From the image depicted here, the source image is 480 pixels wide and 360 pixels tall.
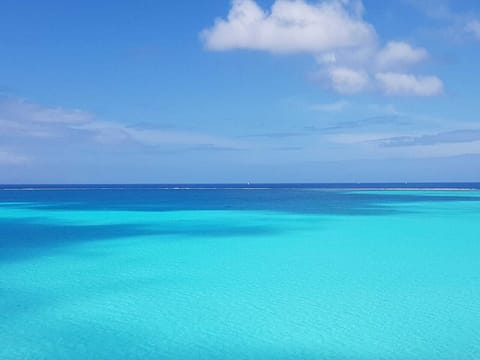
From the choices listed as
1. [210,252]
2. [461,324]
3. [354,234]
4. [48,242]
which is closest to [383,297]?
[461,324]

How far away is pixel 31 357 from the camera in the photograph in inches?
205

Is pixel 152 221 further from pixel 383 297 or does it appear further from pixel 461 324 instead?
pixel 461 324

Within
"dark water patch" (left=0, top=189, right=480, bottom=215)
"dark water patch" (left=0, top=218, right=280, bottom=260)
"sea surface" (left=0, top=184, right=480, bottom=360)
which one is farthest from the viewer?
"dark water patch" (left=0, top=189, right=480, bottom=215)

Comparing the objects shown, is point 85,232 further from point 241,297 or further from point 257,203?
point 257,203

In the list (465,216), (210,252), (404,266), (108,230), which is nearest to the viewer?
(404,266)

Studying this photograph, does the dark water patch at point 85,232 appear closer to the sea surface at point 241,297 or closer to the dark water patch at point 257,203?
the sea surface at point 241,297

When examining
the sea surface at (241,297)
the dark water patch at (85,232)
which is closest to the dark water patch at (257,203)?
the dark water patch at (85,232)

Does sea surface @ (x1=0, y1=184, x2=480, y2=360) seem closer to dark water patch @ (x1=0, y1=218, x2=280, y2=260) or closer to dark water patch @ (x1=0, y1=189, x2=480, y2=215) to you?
dark water patch @ (x1=0, y1=218, x2=280, y2=260)

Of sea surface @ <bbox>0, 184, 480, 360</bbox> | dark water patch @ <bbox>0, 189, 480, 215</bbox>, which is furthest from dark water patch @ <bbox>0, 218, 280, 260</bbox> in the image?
dark water patch @ <bbox>0, 189, 480, 215</bbox>

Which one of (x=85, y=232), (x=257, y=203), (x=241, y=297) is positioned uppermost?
(x=257, y=203)

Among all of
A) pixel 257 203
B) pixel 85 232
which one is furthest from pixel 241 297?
pixel 257 203

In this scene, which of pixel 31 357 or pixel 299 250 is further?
pixel 299 250

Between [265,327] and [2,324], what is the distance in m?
3.70

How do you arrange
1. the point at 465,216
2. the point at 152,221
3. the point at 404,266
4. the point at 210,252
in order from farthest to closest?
1. the point at 465,216
2. the point at 152,221
3. the point at 210,252
4. the point at 404,266
